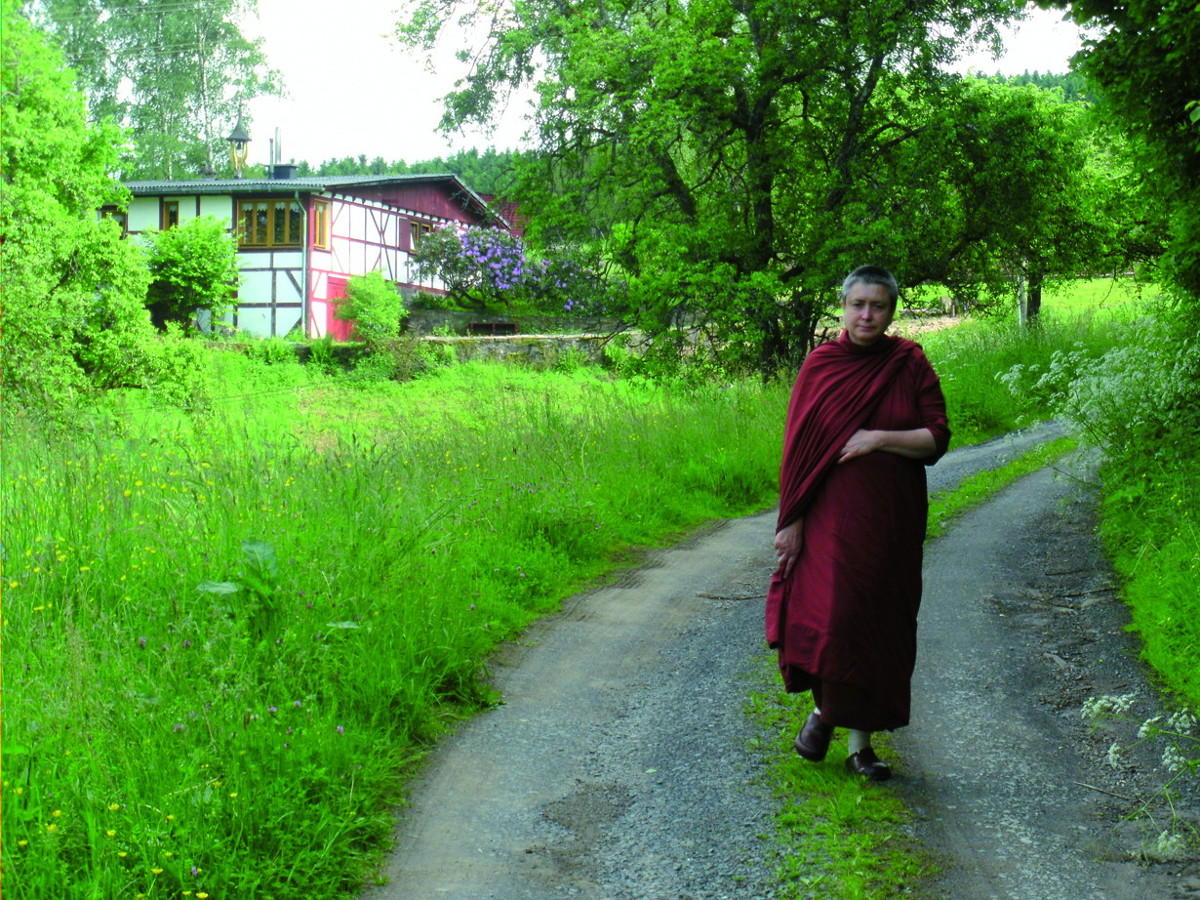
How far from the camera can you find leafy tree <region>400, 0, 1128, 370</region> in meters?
15.6

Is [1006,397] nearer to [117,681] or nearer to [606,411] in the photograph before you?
[606,411]

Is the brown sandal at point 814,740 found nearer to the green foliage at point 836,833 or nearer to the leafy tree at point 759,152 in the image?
the green foliage at point 836,833

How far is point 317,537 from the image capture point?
21.0 ft

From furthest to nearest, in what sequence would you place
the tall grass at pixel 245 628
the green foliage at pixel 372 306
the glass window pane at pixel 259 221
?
1. the glass window pane at pixel 259 221
2. the green foliage at pixel 372 306
3. the tall grass at pixel 245 628

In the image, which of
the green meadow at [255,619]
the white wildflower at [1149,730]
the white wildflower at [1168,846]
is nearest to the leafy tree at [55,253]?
the green meadow at [255,619]

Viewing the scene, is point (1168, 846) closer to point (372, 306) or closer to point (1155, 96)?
point (1155, 96)

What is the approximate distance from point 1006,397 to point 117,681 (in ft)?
55.3

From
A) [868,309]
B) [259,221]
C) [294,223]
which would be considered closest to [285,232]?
[294,223]

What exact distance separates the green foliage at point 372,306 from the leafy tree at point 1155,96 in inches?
1070

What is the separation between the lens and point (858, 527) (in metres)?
4.59

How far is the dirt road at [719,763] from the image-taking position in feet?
12.7

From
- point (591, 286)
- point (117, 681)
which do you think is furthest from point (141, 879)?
point (591, 286)

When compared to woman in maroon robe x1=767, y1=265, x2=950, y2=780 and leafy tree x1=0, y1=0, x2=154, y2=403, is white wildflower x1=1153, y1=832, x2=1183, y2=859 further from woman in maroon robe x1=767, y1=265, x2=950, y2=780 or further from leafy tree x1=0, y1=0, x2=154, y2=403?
leafy tree x1=0, y1=0, x2=154, y2=403

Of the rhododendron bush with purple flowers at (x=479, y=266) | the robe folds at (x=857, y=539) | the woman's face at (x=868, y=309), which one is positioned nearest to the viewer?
the robe folds at (x=857, y=539)
